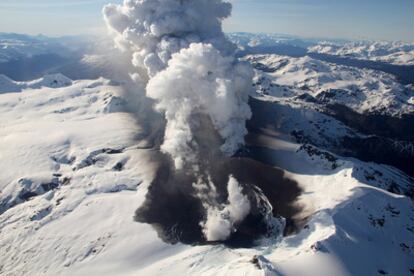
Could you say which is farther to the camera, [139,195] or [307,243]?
[139,195]

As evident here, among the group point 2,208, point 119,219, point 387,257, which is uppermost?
point 387,257

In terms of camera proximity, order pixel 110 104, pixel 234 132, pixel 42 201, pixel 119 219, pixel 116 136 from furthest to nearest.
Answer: pixel 110 104 < pixel 116 136 < pixel 234 132 < pixel 42 201 < pixel 119 219

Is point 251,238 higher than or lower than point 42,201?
higher

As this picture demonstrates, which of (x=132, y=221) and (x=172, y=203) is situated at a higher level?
(x=172, y=203)

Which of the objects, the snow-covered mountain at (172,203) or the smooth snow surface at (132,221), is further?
the snow-covered mountain at (172,203)

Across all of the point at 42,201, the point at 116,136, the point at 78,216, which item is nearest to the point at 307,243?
the point at 78,216

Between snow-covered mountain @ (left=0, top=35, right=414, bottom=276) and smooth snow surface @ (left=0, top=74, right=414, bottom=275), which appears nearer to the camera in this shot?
smooth snow surface @ (left=0, top=74, right=414, bottom=275)

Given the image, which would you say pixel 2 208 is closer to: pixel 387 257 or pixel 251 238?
Result: pixel 251 238

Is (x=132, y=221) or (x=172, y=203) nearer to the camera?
(x=132, y=221)
